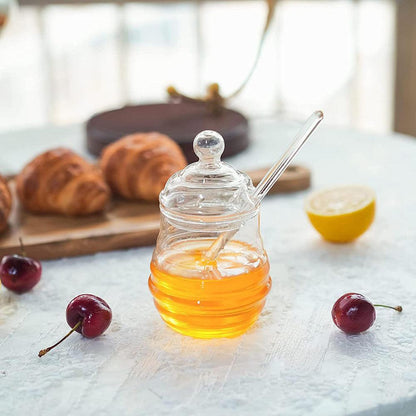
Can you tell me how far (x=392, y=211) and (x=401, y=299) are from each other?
39 centimetres

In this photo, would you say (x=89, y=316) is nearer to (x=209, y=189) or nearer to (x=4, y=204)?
(x=209, y=189)

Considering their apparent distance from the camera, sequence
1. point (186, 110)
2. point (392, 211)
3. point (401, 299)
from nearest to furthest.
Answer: point (401, 299) < point (392, 211) < point (186, 110)

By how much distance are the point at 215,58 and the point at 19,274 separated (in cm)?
230

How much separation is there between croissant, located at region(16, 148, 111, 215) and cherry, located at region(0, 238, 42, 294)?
289mm

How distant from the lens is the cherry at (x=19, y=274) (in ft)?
3.36

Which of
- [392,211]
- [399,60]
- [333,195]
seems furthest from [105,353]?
[399,60]

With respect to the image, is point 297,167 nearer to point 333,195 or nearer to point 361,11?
point 333,195

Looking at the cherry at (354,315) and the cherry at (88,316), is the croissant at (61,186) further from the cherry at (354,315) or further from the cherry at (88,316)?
the cherry at (354,315)

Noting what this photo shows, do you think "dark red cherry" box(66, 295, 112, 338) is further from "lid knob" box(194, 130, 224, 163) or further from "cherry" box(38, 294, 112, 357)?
"lid knob" box(194, 130, 224, 163)

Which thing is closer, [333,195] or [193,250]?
[193,250]

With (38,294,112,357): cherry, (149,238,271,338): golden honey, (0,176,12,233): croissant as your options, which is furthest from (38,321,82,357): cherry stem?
(0,176,12,233): croissant

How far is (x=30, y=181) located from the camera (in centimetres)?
135

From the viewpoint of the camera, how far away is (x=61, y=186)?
1.33 meters

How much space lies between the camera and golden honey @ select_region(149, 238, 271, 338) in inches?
33.1
